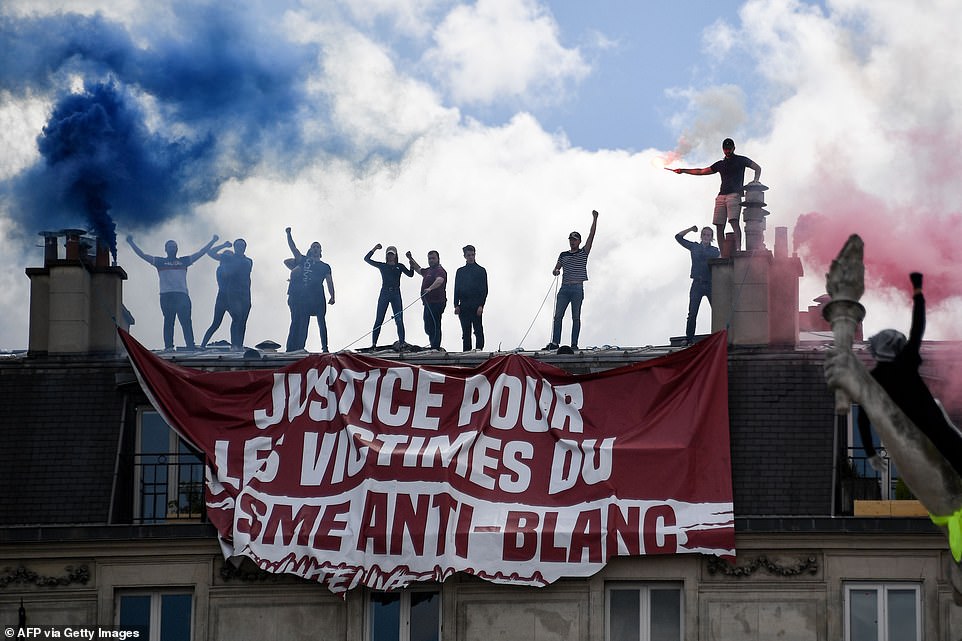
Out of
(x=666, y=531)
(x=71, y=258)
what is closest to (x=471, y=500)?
(x=666, y=531)

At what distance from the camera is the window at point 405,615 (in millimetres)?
30891

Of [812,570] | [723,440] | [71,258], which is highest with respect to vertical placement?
[71,258]

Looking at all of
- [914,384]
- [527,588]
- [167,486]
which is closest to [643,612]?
[527,588]

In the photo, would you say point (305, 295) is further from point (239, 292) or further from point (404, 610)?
point (404, 610)

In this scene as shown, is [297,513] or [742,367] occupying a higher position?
[742,367]

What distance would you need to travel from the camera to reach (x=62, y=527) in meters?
30.8

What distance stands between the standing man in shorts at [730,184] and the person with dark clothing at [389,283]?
17.5 feet

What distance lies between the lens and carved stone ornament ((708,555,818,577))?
30375 millimetres

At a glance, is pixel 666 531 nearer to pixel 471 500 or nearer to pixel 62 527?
pixel 471 500

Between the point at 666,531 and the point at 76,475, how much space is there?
28.9ft

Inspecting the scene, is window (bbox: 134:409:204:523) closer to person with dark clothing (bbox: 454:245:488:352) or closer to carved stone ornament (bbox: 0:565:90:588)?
carved stone ornament (bbox: 0:565:90:588)

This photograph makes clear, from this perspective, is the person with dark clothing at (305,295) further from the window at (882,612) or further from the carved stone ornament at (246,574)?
the window at (882,612)
